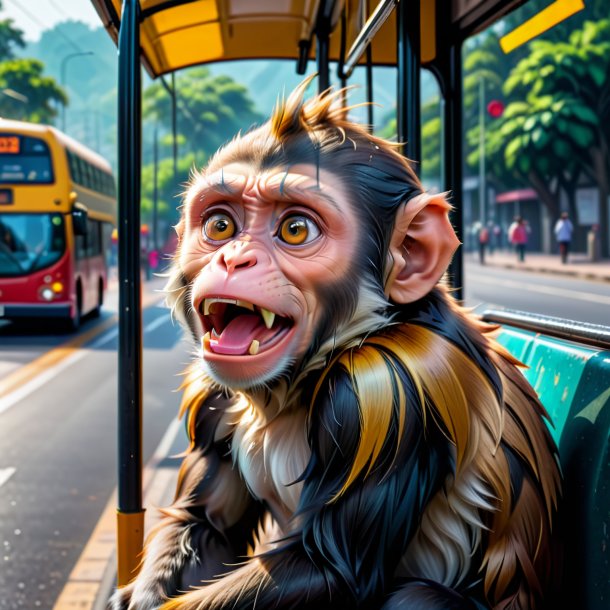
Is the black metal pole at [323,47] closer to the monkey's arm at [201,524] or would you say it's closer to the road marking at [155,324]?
the monkey's arm at [201,524]

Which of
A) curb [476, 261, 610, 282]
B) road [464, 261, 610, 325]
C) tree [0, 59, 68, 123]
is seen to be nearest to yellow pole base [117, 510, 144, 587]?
road [464, 261, 610, 325]

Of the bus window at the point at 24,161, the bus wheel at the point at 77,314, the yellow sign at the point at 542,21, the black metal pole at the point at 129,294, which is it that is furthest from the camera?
the bus wheel at the point at 77,314

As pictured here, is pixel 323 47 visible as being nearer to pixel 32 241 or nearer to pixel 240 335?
pixel 240 335

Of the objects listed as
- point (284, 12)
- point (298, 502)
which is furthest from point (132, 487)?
point (284, 12)

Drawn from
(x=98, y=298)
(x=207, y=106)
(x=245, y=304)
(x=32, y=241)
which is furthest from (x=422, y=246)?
(x=207, y=106)

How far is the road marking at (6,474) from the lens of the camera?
546 cm

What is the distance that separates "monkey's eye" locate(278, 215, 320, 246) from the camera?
179 cm

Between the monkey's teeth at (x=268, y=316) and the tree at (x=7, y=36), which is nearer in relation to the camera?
the monkey's teeth at (x=268, y=316)

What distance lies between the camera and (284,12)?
350cm

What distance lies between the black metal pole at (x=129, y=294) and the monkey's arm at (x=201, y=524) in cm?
49

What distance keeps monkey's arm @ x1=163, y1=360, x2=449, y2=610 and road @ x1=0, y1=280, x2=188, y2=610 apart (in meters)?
2.09

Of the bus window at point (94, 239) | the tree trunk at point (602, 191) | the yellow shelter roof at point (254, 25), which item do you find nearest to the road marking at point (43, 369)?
the bus window at point (94, 239)

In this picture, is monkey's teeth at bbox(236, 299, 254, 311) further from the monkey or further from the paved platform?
the paved platform

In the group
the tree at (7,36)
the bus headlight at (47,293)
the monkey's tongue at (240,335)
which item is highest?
the tree at (7,36)
